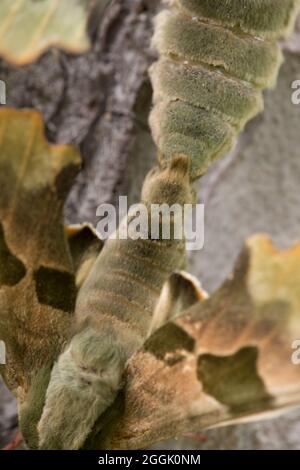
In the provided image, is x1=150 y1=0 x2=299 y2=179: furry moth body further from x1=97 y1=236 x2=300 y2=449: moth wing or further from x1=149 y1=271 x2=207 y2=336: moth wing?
x1=97 y1=236 x2=300 y2=449: moth wing

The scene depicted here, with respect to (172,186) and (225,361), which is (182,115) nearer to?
(172,186)

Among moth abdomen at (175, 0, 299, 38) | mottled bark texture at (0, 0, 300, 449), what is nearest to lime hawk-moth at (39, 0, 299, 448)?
moth abdomen at (175, 0, 299, 38)

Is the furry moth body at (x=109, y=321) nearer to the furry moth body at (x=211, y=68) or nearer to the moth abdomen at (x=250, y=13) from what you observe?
the furry moth body at (x=211, y=68)

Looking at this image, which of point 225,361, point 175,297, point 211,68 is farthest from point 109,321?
point 211,68

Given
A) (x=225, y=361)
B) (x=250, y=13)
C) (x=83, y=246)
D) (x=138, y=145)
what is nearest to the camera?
(x=225, y=361)

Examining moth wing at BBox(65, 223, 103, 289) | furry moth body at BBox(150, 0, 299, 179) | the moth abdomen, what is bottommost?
moth wing at BBox(65, 223, 103, 289)

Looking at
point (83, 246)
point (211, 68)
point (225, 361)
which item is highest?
point (211, 68)

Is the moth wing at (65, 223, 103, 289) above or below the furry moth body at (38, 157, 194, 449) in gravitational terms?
below

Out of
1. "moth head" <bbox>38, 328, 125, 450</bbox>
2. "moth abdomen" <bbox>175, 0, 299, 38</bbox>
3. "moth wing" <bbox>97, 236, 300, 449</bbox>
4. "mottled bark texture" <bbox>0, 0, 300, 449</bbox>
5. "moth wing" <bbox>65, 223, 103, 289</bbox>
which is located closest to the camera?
"moth wing" <bbox>97, 236, 300, 449</bbox>
